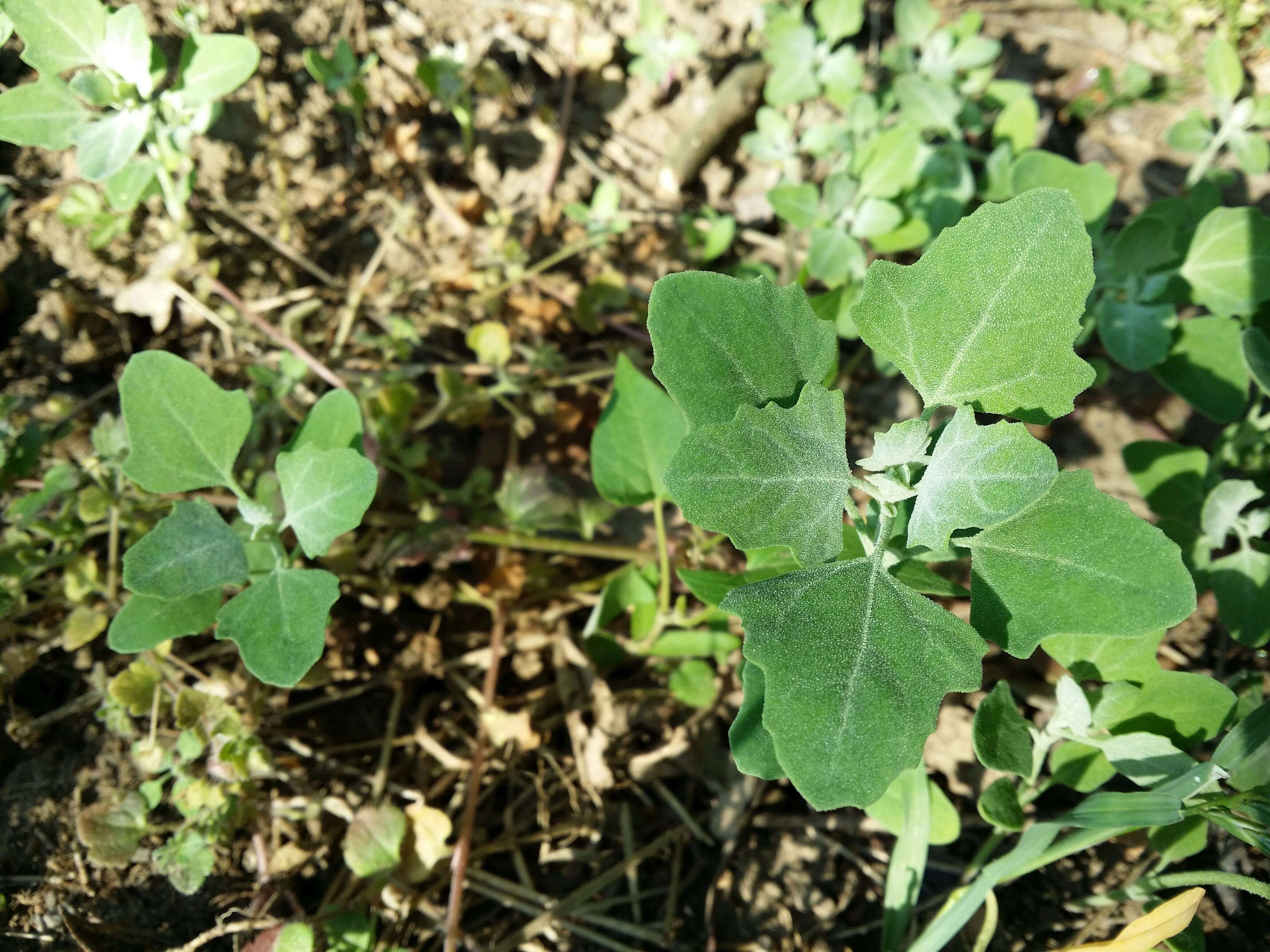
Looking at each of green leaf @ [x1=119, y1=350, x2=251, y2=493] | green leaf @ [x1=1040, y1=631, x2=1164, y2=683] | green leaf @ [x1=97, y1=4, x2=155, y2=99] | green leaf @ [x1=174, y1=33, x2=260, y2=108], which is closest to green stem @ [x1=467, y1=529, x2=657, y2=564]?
green leaf @ [x1=119, y1=350, x2=251, y2=493]

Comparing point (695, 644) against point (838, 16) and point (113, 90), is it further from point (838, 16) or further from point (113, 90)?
point (838, 16)

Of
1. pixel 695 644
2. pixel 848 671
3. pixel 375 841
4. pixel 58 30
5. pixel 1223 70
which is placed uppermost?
pixel 1223 70

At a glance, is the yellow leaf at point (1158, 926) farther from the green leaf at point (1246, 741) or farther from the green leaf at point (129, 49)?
the green leaf at point (129, 49)

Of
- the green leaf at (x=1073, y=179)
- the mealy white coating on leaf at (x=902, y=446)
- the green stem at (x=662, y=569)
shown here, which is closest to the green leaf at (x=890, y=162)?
the green leaf at (x=1073, y=179)

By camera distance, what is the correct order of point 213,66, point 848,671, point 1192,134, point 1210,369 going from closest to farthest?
1. point 848,671
2. point 213,66
3. point 1210,369
4. point 1192,134

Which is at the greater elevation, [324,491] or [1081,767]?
[324,491]

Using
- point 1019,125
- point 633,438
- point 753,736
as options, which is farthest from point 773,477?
point 1019,125
